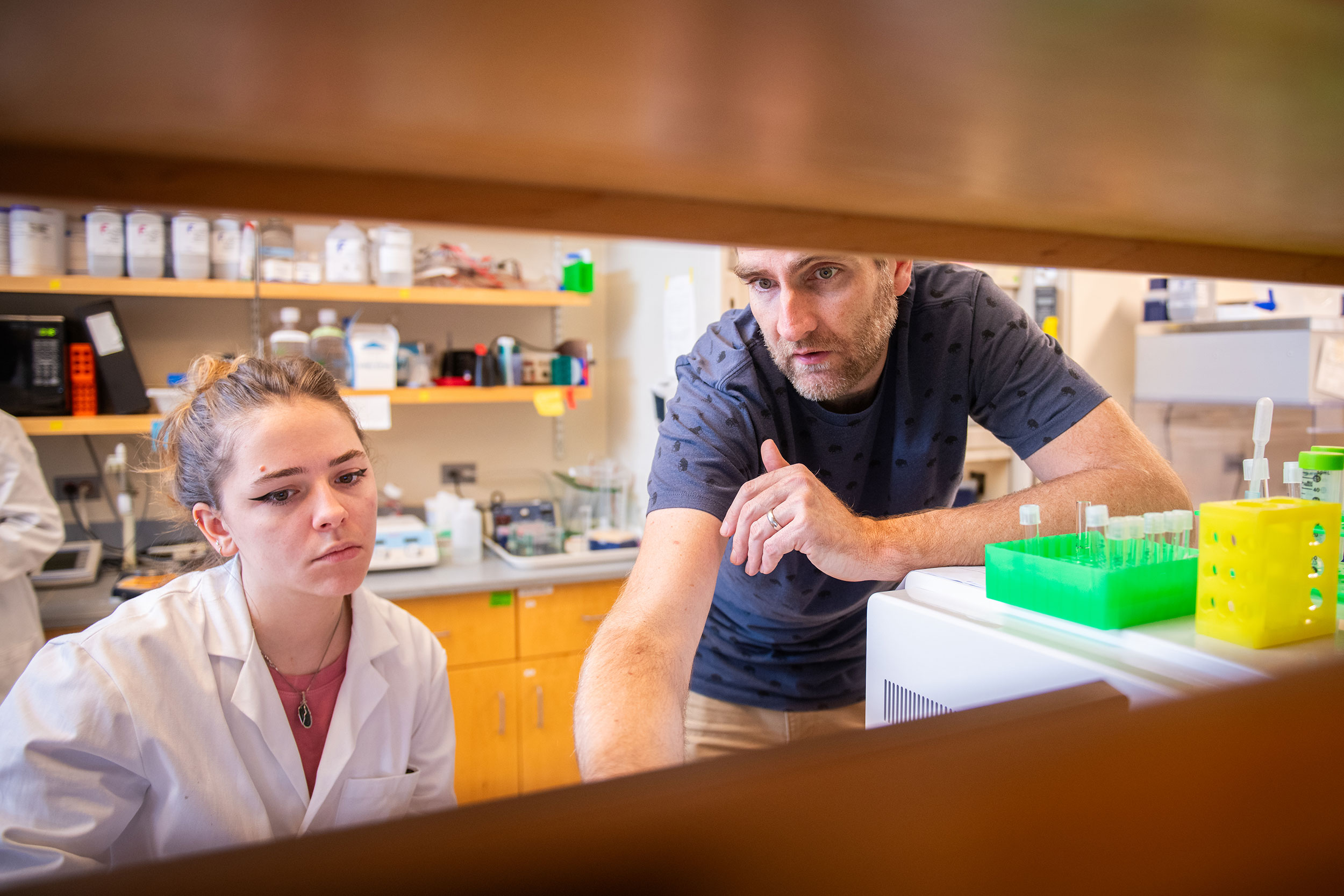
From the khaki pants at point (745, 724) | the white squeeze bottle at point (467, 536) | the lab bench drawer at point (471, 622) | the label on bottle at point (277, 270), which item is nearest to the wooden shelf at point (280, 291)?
the label on bottle at point (277, 270)

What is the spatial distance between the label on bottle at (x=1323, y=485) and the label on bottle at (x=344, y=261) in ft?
9.08

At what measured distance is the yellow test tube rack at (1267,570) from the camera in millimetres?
792

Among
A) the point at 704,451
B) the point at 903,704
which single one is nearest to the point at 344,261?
the point at 704,451

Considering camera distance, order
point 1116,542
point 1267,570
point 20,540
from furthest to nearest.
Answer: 1. point 20,540
2. point 1116,542
3. point 1267,570

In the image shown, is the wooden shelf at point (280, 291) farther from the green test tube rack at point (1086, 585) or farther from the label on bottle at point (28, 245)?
the green test tube rack at point (1086, 585)

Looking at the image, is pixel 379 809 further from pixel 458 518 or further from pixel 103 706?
pixel 458 518

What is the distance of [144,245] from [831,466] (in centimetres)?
250

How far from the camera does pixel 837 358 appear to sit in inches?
Answer: 51.7

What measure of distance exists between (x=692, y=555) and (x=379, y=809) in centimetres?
71

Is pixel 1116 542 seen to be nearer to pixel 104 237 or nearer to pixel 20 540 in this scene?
pixel 20 540

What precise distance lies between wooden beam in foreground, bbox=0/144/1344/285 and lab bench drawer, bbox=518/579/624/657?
244 centimetres

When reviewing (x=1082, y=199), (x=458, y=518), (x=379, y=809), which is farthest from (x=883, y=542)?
(x=458, y=518)

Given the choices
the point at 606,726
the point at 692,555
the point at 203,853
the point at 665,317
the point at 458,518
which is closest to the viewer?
the point at 203,853

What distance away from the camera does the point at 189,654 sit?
52.1 inches
